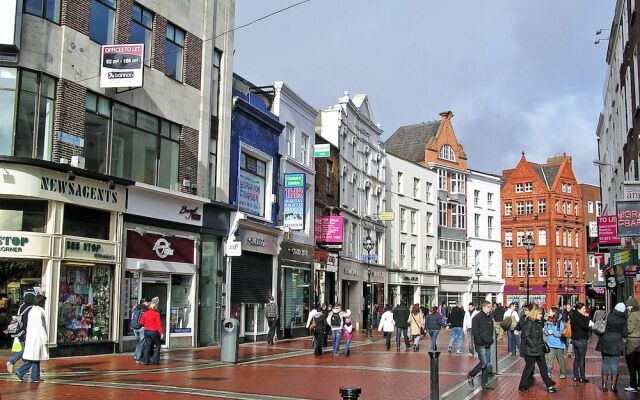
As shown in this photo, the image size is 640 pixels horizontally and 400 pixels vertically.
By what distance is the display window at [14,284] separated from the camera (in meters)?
18.5

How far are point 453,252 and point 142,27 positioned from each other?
46.5 metres

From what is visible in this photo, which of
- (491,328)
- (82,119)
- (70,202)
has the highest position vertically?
(82,119)

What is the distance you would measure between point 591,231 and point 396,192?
15.6 m

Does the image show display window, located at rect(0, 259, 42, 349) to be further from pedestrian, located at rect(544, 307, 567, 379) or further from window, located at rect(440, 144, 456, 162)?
window, located at rect(440, 144, 456, 162)

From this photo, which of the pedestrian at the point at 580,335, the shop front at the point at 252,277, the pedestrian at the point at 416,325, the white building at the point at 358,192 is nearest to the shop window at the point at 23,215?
the shop front at the point at 252,277

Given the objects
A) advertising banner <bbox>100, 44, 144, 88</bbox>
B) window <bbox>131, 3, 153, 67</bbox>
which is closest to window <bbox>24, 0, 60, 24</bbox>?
advertising banner <bbox>100, 44, 144, 88</bbox>

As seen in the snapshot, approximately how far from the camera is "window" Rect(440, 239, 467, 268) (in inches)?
2505

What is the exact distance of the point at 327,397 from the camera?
1306cm

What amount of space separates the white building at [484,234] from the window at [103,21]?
50.1 m

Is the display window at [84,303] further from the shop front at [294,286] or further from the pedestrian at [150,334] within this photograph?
the shop front at [294,286]

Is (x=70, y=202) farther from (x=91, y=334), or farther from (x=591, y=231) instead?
(x=591, y=231)

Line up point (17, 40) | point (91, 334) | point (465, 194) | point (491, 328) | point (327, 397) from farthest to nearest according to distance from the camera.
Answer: point (465, 194) → point (91, 334) → point (17, 40) → point (491, 328) → point (327, 397)

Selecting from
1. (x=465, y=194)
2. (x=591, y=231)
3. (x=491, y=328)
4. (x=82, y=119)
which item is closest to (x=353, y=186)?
(x=591, y=231)

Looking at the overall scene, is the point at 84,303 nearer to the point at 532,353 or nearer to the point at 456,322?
the point at 532,353
